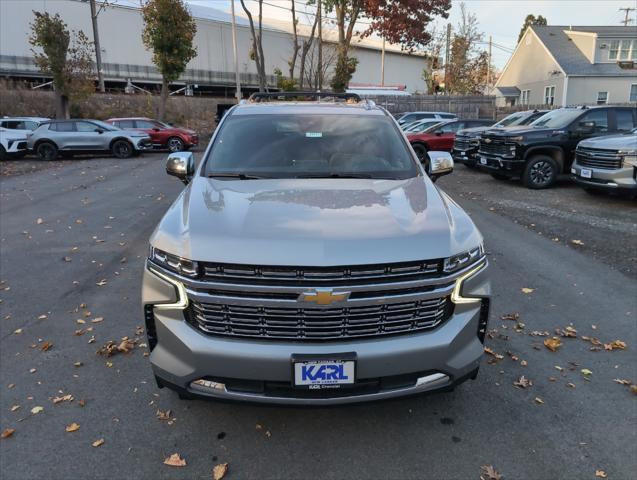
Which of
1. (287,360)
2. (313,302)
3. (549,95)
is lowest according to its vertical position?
(287,360)

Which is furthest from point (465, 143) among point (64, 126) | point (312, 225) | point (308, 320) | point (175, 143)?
point (64, 126)

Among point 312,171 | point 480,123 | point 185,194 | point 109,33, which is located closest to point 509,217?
point 312,171

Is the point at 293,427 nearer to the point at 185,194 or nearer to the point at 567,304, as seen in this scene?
the point at 185,194

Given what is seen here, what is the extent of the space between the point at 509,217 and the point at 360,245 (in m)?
7.17

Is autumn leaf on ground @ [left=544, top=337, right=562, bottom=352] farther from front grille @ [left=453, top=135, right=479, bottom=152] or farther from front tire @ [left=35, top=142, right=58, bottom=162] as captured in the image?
front tire @ [left=35, top=142, right=58, bottom=162]

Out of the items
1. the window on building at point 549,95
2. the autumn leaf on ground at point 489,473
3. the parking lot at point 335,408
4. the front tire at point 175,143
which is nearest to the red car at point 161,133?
the front tire at point 175,143

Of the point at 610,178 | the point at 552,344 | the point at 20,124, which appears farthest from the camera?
the point at 20,124

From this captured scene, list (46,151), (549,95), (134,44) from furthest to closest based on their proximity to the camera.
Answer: (134,44), (549,95), (46,151)

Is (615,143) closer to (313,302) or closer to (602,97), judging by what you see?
(313,302)

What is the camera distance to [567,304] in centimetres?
486

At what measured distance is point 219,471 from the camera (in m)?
2.62

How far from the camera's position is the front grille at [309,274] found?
2391mm

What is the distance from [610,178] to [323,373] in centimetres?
900

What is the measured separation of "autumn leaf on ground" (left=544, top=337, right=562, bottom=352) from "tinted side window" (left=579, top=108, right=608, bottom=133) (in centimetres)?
966
